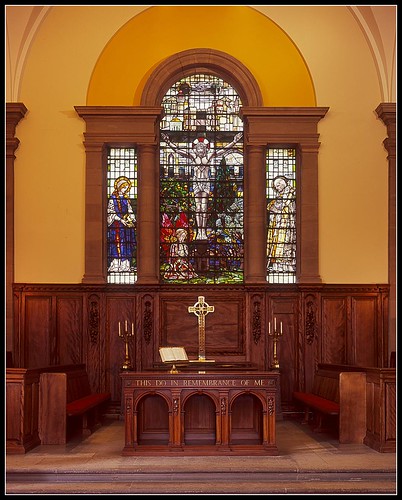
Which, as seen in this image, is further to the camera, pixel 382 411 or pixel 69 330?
pixel 69 330

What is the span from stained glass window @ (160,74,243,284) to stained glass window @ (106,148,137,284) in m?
0.53

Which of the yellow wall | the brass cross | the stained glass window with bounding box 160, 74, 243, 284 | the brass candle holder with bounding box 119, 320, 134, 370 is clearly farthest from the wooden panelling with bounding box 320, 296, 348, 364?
the brass cross

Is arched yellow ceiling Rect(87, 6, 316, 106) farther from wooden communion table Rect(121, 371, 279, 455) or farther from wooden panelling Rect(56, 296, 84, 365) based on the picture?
wooden communion table Rect(121, 371, 279, 455)

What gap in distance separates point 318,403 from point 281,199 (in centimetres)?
444

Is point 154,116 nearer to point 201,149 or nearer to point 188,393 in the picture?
point 201,149

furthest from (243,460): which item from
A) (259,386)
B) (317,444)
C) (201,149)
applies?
(201,149)

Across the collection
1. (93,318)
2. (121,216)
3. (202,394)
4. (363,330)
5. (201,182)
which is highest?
(201,182)

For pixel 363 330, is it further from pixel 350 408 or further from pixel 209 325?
pixel 350 408

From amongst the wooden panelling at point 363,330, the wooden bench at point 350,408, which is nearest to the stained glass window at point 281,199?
the wooden panelling at point 363,330

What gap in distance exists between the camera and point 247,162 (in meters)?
15.2

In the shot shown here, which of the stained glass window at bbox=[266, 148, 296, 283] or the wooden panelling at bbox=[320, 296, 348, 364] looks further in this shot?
the stained glass window at bbox=[266, 148, 296, 283]

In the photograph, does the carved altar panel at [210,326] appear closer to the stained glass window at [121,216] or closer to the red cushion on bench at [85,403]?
the stained glass window at [121,216]

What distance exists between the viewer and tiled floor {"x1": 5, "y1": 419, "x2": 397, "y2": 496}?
9.02 metres

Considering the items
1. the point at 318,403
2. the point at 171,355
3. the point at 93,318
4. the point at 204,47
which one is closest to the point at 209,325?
the point at 93,318
